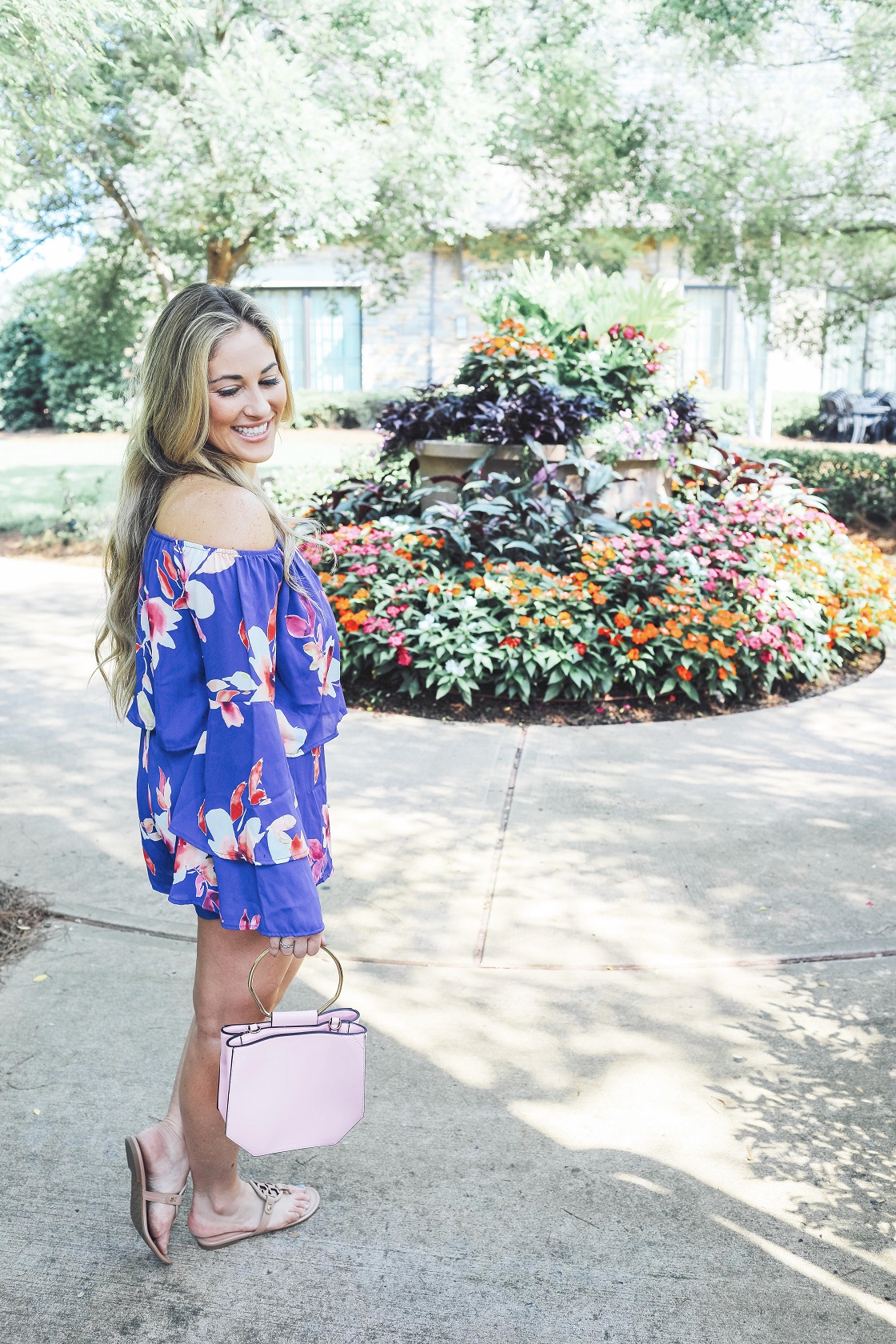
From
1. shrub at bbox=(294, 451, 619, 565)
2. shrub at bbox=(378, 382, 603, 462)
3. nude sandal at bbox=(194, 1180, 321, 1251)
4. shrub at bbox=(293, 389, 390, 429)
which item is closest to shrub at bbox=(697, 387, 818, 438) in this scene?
shrub at bbox=(293, 389, 390, 429)

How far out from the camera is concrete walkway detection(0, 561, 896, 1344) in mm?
2098

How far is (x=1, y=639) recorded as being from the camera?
6902 millimetres

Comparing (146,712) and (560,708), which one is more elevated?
(146,712)

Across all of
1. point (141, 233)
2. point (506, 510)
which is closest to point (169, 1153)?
point (506, 510)

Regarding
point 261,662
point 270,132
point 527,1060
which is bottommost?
point 527,1060

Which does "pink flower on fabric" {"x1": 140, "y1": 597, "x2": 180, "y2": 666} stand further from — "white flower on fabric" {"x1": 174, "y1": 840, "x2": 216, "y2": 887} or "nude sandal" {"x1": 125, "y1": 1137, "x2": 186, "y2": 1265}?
"nude sandal" {"x1": 125, "y1": 1137, "x2": 186, "y2": 1265}

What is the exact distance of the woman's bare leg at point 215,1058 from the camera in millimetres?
2059

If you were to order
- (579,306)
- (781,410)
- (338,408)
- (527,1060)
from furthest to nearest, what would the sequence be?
(781,410) < (338,408) < (579,306) < (527,1060)

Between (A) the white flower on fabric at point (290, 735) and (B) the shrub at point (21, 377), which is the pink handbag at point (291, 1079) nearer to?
(A) the white flower on fabric at point (290, 735)

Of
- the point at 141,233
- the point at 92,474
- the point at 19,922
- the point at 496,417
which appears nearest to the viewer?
the point at 19,922

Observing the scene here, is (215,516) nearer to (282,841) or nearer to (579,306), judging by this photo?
(282,841)

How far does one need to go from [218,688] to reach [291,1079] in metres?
0.66

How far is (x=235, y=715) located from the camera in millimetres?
1908

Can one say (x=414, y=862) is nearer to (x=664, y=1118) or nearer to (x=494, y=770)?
(x=494, y=770)
